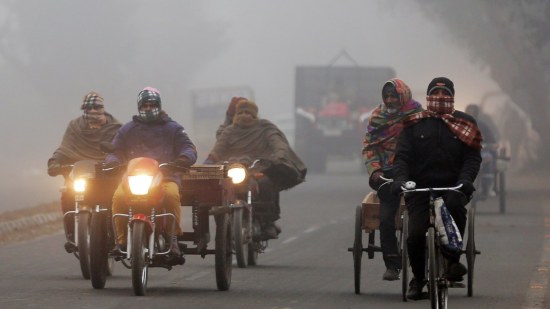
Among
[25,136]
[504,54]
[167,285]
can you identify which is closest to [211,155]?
[167,285]

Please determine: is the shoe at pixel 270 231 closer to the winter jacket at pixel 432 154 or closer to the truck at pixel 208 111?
the winter jacket at pixel 432 154

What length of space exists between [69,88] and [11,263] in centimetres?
7027

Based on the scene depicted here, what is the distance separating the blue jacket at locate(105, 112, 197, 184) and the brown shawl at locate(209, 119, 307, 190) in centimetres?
337

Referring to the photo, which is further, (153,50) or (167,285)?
(153,50)

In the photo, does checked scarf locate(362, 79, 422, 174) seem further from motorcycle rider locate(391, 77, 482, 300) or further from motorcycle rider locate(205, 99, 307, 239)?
motorcycle rider locate(205, 99, 307, 239)

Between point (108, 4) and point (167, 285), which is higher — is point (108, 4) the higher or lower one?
the higher one

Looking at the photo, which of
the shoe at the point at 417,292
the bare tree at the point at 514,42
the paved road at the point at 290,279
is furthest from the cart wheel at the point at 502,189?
the bare tree at the point at 514,42

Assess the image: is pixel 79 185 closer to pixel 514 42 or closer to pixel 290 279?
pixel 290 279

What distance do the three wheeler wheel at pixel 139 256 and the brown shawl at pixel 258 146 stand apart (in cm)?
457

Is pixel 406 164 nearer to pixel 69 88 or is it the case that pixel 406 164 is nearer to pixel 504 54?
pixel 504 54

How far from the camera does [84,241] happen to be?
14609 millimetres

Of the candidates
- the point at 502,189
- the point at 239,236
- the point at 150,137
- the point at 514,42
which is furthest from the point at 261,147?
the point at 514,42

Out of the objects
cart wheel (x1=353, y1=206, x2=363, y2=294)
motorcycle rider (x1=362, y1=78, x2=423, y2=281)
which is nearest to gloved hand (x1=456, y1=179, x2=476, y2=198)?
cart wheel (x1=353, y1=206, x2=363, y2=294)

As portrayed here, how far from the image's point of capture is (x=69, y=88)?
3420 inches
